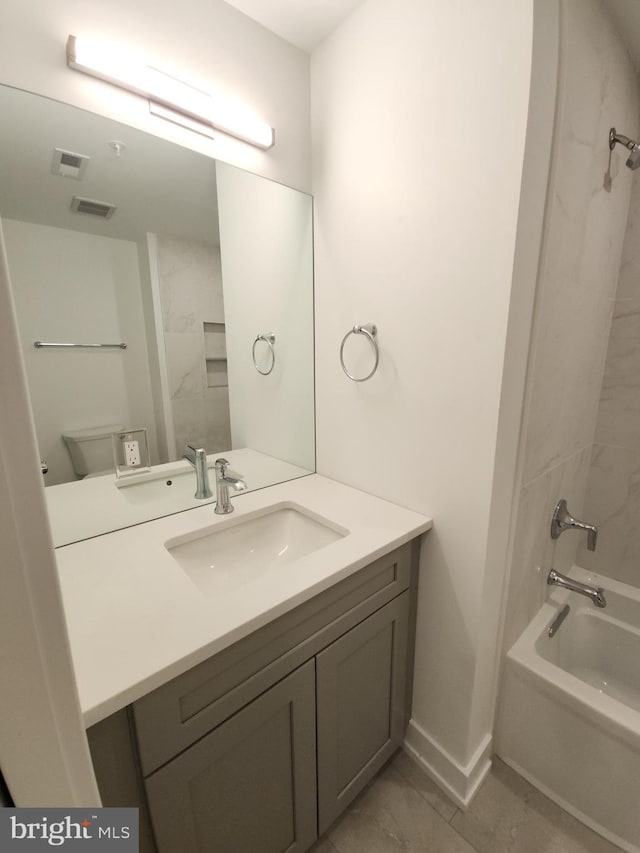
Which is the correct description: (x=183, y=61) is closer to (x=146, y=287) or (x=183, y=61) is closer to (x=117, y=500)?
(x=146, y=287)

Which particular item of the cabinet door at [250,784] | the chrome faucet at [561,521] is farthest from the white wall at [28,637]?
the chrome faucet at [561,521]

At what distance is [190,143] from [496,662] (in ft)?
6.44

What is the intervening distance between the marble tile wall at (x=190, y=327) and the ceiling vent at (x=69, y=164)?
0.78 ft

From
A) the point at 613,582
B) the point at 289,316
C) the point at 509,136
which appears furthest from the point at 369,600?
the point at 613,582

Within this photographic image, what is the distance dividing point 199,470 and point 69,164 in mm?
944

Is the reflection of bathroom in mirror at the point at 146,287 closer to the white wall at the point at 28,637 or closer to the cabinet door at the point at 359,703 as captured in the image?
the cabinet door at the point at 359,703

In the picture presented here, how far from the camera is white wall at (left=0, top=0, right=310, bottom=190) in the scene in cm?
83

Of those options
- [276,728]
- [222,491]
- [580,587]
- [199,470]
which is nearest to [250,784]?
[276,728]

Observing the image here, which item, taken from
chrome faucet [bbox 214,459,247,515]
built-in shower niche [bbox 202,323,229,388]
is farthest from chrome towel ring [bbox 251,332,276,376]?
chrome faucet [bbox 214,459,247,515]

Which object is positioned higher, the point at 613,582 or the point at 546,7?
the point at 546,7

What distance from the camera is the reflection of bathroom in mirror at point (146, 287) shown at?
0.93 m

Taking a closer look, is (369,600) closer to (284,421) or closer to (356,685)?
(356,685)

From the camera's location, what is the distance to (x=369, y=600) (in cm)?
103

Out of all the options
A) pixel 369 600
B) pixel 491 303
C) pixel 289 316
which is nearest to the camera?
pixel 491 303
